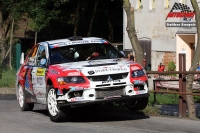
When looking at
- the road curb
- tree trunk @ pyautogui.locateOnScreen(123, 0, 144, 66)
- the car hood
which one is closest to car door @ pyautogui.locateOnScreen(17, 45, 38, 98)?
the car hood

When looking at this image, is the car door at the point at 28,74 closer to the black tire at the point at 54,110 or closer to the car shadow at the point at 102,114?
the car shadow at the point at 102,114

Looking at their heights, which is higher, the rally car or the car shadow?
the rally car

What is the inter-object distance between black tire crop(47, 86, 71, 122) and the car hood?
0.55 meters

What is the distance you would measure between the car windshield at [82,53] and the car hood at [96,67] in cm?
47

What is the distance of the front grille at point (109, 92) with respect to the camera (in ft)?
41.3

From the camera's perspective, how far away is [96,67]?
12703 mm

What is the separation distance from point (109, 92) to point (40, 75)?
197 cm

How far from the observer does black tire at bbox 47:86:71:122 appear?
12935mm

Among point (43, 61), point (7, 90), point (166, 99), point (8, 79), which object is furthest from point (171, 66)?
point (43, 61)

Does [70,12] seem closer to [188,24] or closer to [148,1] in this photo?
[148,1]

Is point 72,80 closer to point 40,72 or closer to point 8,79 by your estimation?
point 40,72

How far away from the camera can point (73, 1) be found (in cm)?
5128

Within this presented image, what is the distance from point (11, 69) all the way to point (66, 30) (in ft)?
91.7

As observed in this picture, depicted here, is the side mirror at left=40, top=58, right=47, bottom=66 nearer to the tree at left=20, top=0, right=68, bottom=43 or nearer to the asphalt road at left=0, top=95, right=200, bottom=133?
the asphalt road at left=0, top=95, right=200, bottom=133
